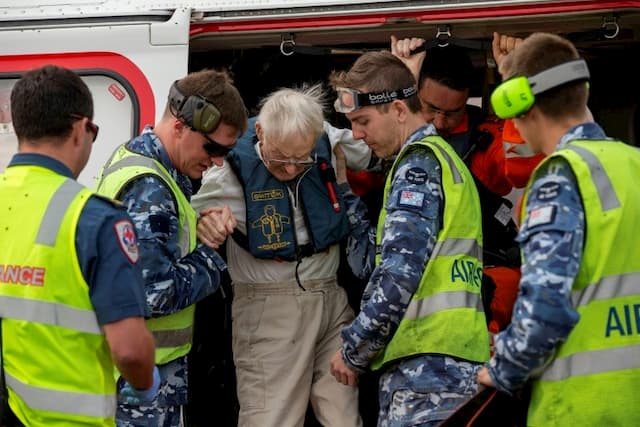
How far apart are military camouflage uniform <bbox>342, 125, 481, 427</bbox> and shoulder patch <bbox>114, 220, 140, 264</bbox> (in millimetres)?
915

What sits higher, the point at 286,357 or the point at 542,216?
the point at 542,216

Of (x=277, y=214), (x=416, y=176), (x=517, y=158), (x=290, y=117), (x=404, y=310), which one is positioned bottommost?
(x=404, y=310)

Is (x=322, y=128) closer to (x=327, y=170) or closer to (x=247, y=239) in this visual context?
(x=327, y=170)

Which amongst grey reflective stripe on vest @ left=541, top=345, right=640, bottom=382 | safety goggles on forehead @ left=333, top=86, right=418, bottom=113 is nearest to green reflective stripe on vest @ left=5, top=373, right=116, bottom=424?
grey reflective stripe on vest @ left=541, top=345, right=640, bottom=382

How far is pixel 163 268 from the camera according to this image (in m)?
3.27

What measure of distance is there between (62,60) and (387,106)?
59.2 inches

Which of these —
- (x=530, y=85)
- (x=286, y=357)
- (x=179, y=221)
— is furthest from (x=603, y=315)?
(x=286, y=357)

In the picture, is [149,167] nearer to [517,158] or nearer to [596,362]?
[517,158]

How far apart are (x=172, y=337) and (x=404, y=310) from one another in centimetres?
78

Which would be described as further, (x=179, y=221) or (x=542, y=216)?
(x=179, y=221)

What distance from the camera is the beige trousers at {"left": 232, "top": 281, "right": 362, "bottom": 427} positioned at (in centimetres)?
395

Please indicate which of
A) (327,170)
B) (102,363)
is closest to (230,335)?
(327,170)

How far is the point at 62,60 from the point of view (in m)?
4.21

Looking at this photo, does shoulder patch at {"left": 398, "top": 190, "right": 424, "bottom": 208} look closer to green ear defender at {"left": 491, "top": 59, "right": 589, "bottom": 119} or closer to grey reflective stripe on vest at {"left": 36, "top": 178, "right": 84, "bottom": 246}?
green ear defender at {"left": 491, "top": 59, "right": 589, "bottom": 119}
